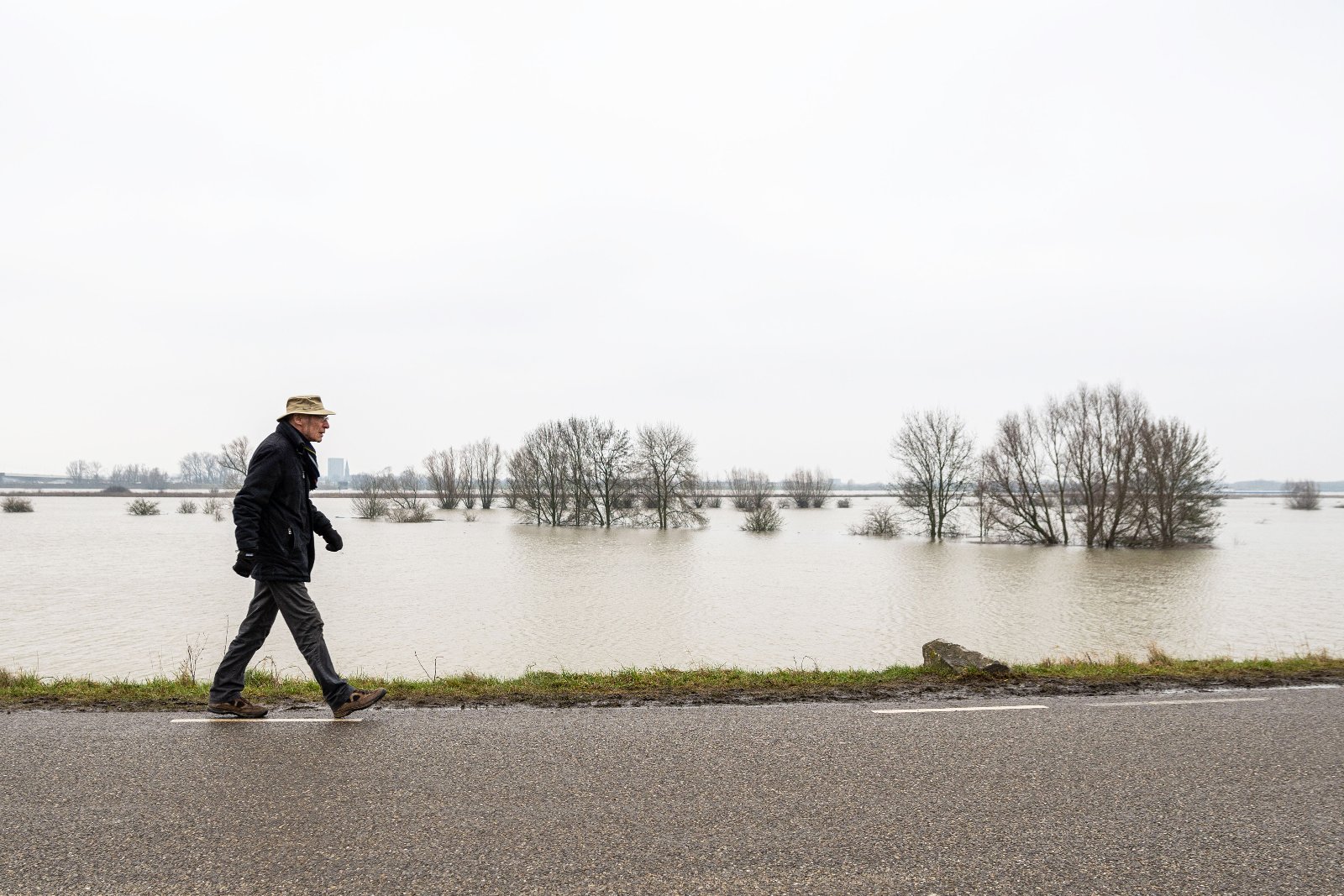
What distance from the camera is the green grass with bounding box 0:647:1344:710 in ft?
19.4

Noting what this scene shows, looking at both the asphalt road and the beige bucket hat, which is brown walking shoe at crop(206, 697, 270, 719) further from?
the beige bucket hat

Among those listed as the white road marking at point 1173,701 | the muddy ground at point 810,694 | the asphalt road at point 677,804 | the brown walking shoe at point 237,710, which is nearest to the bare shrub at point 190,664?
the muddy ground at point 810,694

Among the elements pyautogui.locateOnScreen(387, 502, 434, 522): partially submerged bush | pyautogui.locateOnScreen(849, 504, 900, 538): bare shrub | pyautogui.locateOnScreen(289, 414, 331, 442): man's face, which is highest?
pyautogui.locateOnScreen(289, 414, 331, 442): man's face

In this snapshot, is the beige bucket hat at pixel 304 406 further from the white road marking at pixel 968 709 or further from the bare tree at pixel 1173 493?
the bare tree at pixel 1173 493

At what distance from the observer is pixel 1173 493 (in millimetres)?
41375

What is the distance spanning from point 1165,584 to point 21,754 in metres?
28.2

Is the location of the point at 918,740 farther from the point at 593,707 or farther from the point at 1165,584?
A: the point at 1165,584

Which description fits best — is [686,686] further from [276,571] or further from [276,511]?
[276,511]

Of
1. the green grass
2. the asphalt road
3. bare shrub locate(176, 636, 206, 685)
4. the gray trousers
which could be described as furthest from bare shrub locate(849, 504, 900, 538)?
the gray trousers

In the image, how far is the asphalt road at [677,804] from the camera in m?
2.92

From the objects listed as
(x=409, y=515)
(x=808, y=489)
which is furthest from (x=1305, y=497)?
(x=409, y=515)

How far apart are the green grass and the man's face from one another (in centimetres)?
208

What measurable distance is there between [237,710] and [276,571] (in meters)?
0.96

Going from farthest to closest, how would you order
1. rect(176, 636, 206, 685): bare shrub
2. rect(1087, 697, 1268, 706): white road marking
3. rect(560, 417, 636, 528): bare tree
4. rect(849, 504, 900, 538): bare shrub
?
rect(560, 417, 636, 528): bare tree
rect(849, 504, 900, 538): bare shrub
rect(176, 636, 206, 685): bare shrub
rect(1087, 697, 1268, 706): white road marking
